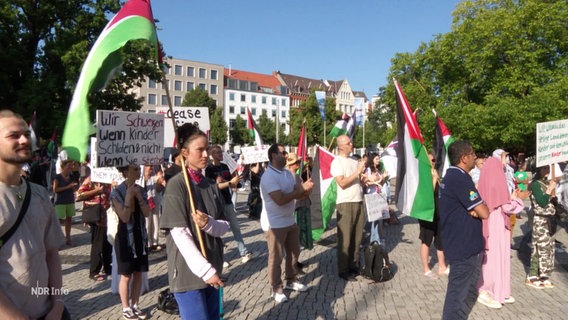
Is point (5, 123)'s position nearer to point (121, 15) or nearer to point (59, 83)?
point (121, 15)

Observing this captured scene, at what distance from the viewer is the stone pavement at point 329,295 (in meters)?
5.40

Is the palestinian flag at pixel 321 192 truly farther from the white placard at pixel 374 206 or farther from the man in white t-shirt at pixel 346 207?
the man in white t-shirt at pixel 346 207

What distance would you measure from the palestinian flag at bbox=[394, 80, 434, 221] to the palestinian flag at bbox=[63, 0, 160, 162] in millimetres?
3515

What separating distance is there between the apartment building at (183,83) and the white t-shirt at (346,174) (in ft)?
243

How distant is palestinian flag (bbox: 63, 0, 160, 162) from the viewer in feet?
8.82

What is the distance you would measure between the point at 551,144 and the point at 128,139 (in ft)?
20.6

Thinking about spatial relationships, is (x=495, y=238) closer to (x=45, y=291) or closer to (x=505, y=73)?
(x=45, y=291)

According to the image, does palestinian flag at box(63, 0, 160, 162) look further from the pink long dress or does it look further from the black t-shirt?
the pink long dress

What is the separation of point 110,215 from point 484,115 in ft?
83.6

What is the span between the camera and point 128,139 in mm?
5273

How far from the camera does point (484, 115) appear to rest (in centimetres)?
2664

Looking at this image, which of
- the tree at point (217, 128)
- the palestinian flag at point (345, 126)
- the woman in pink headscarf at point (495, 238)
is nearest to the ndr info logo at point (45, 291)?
the woman in pink headscarf at point (495, 238)

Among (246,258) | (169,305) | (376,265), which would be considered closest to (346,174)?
(376,265)

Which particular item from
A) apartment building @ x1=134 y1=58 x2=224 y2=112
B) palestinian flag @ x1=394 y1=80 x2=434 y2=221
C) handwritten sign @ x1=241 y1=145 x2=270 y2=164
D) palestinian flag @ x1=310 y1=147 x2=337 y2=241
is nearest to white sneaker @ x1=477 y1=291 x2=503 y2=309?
palestinian flag @ x1=394 y1=80 x2=434 y2=221
